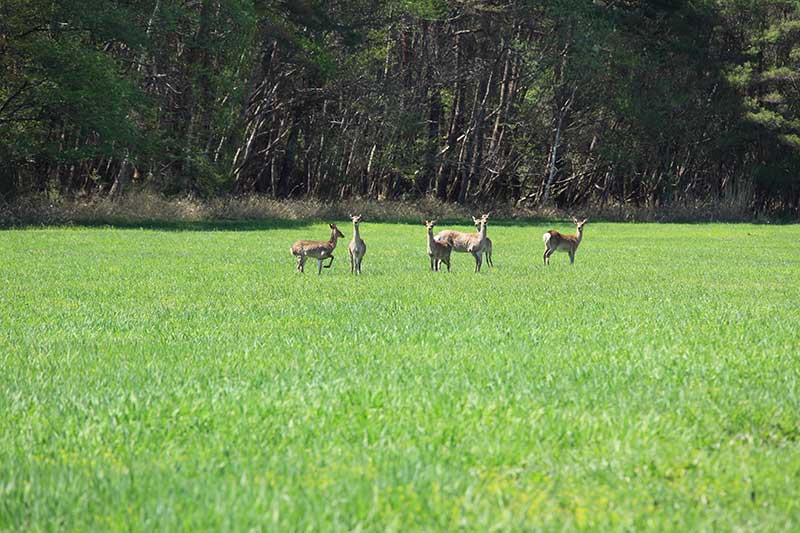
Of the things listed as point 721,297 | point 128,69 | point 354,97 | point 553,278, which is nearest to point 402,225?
point 354,97

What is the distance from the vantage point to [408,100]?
50.8 meters

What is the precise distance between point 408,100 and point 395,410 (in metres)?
44.8

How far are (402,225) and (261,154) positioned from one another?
11.2 meters

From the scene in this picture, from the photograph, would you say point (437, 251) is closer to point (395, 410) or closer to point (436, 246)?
point (436, 246)

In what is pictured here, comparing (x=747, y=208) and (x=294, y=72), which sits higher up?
(x=294, y=72)

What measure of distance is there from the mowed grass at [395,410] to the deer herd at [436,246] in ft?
12.1

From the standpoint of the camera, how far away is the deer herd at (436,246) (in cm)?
1891

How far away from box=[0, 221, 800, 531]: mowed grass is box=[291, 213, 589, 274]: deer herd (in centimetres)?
369

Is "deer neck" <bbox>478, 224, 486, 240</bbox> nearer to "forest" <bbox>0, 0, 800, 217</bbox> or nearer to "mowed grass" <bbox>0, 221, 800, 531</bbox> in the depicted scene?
"mowed grass" <bbox>0, 221, 800, 531</bbox>

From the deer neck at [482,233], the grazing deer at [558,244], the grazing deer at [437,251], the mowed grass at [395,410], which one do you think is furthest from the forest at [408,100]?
the mowed grass at [395,410]

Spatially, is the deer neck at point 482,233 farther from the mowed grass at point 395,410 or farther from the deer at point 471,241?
the mowed grass at point 395,410

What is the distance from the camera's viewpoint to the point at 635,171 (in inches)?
2338

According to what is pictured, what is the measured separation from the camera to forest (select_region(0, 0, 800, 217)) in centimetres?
3925

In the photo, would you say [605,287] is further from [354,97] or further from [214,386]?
[354,97]
